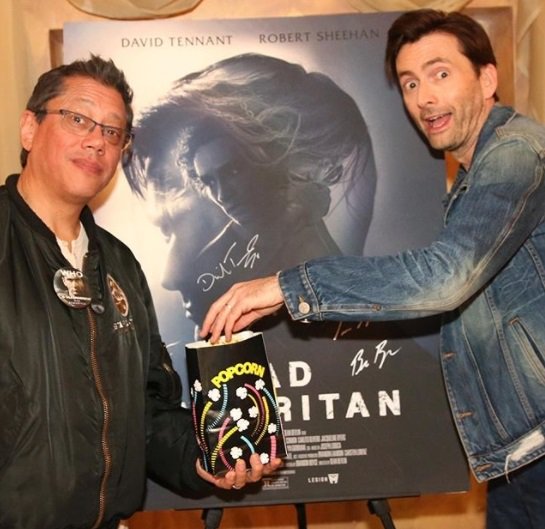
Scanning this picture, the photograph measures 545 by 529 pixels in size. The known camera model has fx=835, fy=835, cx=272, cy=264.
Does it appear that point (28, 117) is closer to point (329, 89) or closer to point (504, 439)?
point (329, 89)

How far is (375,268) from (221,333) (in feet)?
1.19

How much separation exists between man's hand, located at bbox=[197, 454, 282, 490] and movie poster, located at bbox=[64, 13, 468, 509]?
1.22ft

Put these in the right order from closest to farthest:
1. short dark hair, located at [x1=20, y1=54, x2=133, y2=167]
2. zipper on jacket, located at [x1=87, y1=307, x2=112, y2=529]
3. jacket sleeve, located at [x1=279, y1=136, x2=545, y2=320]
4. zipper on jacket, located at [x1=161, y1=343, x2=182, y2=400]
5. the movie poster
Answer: jacket sleeve, located at [x1=279, y1=136, x2=545, y2=320], zipper on jacket, located at [x1=87, y1=307, x2=112, y2=529], short dark hair, located at [x1=20, y1=54, x2=133, y2=167], zipper on jacket, located at [x1=161, y1=343, x2=182, y2=400], the movie poster

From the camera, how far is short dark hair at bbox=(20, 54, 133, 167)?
1.93m

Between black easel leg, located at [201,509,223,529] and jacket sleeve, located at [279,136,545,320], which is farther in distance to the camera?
black easel leg, located at [201,509,223,529]

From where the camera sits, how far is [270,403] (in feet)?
5.75

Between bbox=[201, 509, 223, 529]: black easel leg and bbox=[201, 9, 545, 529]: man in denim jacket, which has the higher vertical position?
bbox=[201, 9, 545, 529]: man in denim jacket

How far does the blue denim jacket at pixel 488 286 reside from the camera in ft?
5.57

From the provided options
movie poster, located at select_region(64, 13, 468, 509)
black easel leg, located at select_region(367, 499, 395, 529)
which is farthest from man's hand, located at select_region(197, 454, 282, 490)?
black easel leg, located at select_region(367, 499, 395, 529)

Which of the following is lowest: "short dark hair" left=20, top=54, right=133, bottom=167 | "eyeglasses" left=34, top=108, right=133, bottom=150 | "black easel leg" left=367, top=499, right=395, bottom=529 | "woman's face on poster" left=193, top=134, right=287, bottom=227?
"black easel leg" left=367, top=499, right=395, bottom=529
